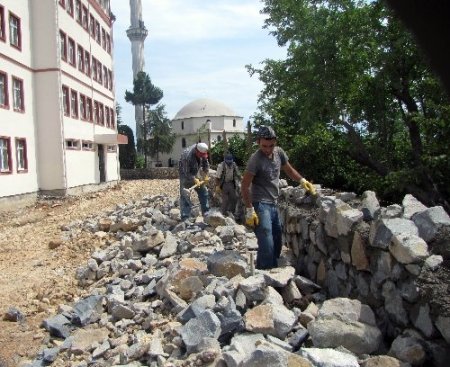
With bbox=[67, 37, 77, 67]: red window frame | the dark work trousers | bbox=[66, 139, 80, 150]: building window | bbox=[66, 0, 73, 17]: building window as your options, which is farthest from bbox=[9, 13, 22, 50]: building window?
the dark work trousers

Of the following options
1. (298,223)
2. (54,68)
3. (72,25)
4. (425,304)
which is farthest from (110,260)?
(72,25)

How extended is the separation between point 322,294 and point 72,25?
25.9 m

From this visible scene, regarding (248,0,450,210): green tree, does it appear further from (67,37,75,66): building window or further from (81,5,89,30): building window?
(81,5,89,30): building window

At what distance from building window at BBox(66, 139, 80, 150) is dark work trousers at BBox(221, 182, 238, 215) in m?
16.8

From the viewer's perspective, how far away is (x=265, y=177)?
18.5 feet

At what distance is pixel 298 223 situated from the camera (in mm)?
6500

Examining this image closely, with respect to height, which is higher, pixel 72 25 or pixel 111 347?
pixel 72 25

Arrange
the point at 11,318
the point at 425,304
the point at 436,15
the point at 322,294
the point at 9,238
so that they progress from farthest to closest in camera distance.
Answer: the point at 9,238 → the point at 11,318 → the point at 322,294 → the point at 425,304 → the point at 436,15

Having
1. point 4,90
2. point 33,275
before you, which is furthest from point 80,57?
point 33,275

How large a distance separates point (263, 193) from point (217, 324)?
203 cm

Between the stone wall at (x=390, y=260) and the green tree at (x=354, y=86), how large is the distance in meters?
8.25

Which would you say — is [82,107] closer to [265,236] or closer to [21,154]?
[21,154]

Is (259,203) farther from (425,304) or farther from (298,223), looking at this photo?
(425,304)

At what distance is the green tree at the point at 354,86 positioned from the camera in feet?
47.2
